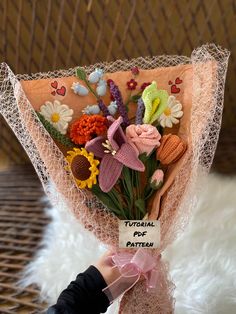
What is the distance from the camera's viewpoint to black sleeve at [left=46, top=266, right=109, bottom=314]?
58 cm

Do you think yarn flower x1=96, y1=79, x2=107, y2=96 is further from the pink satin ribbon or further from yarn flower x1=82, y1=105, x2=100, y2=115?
the pink satin ribbon

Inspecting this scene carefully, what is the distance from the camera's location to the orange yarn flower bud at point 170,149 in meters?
0.60

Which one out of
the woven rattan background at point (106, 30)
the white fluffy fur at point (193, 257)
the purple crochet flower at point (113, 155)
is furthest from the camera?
the woven rattan background at point (106, 30)

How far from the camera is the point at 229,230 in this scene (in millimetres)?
837

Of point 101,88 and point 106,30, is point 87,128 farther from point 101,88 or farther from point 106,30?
point 106,30

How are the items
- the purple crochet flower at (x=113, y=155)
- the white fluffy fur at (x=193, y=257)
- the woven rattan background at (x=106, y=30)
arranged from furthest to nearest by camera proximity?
1. the woven rattan background at (x=106, y=30)
2. the white fluffy fur at (x=193, y=257)
3. the purple crochet flower at (x=113, y=155)

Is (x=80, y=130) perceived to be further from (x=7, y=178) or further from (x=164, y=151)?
(x=7, y=178)

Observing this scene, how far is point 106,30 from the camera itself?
111 cm

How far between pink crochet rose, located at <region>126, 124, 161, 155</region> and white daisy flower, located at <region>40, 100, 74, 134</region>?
0.08 metres

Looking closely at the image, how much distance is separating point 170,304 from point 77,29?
656 mm

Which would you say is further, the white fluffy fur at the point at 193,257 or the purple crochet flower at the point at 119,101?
the white fluffy fur at the point at 193,257

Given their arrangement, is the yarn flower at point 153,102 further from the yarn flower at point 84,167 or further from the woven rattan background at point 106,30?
the woven rattan background at point 106,30

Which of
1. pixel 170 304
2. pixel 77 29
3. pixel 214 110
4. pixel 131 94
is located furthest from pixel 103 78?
pixel 77 29

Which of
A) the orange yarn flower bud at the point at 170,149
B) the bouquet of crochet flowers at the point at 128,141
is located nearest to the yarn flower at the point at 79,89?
the bouquet of crochet flowers at the point at 128,141
